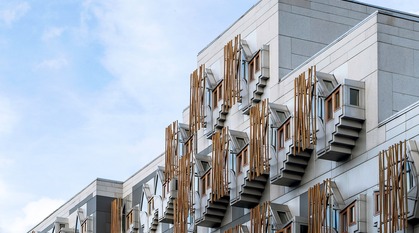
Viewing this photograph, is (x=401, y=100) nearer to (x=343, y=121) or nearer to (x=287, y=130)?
(x=343, y=121)

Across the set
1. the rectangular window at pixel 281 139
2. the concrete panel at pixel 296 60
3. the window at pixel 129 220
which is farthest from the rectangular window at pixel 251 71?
the window at pixel 129 220

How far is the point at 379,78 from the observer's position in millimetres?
53469

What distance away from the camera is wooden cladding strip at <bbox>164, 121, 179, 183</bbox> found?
70938mm

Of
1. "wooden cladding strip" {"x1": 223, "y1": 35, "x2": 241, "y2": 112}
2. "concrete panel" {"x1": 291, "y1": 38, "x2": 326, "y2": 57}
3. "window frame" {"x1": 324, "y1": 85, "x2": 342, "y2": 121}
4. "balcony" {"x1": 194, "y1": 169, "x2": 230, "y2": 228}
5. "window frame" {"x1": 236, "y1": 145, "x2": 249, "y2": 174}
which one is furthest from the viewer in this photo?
"wooden cladding strip" {"x1": 223, "y1": 35, "x2": 241, "y2": 112}

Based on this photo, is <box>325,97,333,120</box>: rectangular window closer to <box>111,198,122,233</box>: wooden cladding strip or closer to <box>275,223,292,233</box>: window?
<box>275,223,292,233</box>: window

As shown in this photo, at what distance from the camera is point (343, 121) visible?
2111 inches

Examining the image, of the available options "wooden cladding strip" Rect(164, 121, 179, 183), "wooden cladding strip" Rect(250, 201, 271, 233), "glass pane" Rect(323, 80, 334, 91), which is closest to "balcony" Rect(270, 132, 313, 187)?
"wooden cladding strip" Rect(250, 201, 271, 233)

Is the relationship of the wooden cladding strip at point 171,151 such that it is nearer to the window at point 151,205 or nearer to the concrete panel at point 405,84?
the window at point 151,205

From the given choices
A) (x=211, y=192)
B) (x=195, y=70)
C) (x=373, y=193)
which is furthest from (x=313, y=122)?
(x=195, y=70)

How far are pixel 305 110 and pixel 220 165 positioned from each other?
852cm

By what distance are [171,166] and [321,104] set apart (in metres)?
17.0

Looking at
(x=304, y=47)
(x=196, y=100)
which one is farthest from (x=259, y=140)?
(x=196, y=100)

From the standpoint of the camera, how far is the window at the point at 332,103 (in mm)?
54344

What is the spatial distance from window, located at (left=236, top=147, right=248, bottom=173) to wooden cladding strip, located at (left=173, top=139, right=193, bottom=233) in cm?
541
